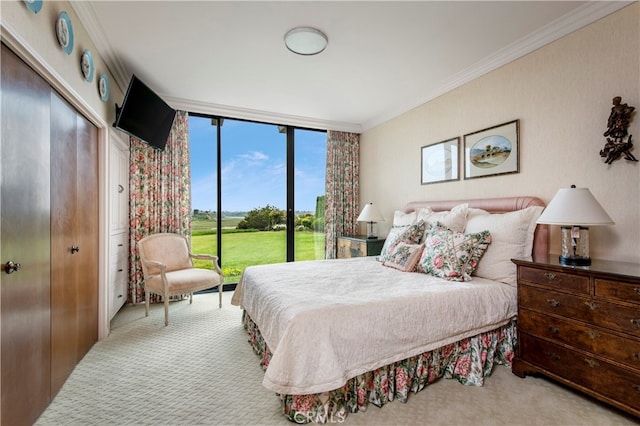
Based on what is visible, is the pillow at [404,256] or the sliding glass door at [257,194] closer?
the pillow at [404,256]

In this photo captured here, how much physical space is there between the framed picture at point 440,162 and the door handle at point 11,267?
3.61 metres

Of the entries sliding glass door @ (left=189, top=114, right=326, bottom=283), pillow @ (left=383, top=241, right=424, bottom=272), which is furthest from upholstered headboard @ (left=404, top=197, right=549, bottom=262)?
sliding glass door @ (left=189, top=114, right=326, bottom=283)

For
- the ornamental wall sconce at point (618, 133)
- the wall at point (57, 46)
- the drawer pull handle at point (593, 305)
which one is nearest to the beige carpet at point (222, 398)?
the drawer pull handle at point (593, 305)

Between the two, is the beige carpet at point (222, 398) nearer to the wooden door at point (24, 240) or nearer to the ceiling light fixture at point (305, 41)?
the wooden door at point (24, 240)

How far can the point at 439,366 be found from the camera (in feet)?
6.88

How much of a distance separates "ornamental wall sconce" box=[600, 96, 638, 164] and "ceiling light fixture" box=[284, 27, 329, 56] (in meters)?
2.16

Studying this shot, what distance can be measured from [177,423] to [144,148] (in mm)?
3321

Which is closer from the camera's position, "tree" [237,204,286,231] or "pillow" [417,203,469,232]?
"pillow" [417,203,469,232]

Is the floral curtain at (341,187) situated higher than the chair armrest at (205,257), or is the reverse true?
the floral curtain at (341,187)

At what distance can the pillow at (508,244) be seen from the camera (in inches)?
93.8

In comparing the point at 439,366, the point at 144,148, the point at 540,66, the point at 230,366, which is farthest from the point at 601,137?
the point at 144,148

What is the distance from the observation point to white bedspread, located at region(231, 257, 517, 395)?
5.22ft

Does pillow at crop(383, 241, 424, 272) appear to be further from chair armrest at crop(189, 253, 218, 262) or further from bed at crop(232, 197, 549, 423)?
chair armrest at crop(189, 253, 218, 262)

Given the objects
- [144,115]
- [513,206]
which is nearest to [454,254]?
[513,206]
